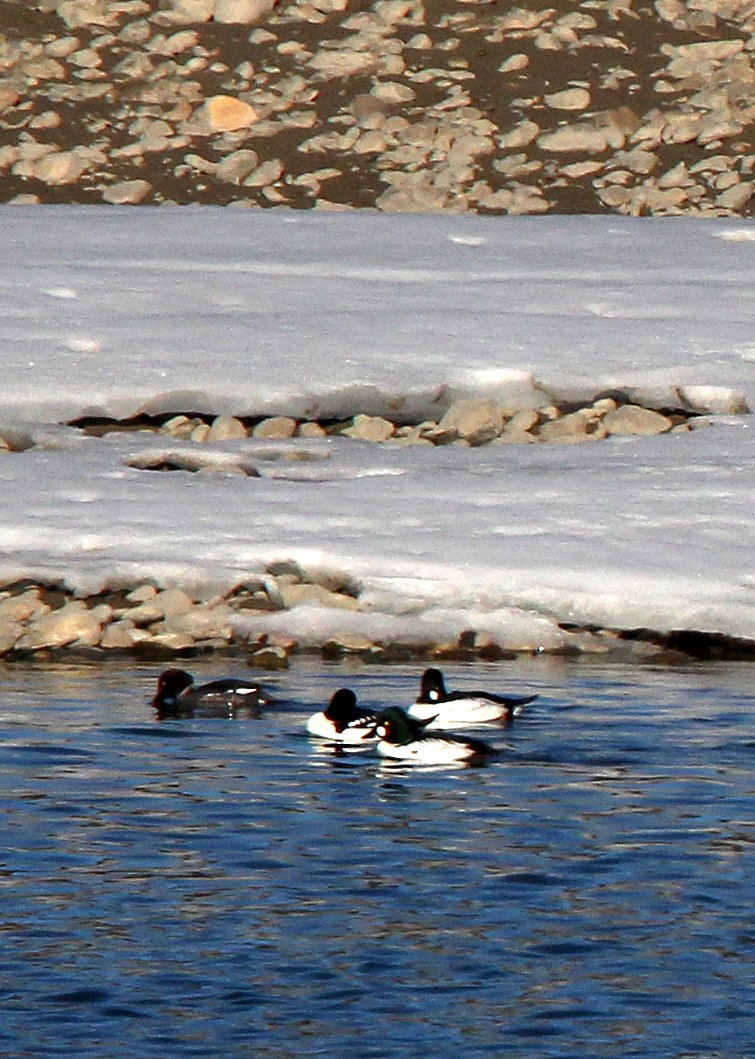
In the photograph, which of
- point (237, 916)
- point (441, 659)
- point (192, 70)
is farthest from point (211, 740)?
point (192, 70)

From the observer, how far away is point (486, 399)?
1873 cm

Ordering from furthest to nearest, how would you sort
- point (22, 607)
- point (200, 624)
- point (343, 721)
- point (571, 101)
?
point (571, 101), point (200, 624), point (22, 607), point (343, 721)

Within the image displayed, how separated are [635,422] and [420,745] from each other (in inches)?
282

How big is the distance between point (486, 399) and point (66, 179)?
471 inches

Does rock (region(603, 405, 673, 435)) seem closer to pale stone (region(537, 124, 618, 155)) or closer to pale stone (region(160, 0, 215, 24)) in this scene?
pale stone (region(537, 124, 618, 155))

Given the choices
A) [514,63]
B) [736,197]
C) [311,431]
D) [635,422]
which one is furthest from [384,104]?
[635,422]

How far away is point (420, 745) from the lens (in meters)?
11.8

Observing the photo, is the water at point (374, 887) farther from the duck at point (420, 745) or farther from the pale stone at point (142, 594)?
the pale stone at point (142, 594)

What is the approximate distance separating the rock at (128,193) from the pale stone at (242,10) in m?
4.60

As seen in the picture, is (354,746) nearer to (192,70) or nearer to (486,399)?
(486,399)

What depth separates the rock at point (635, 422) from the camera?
723 inches

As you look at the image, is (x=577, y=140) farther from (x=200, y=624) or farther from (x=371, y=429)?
(x=200, y=624)

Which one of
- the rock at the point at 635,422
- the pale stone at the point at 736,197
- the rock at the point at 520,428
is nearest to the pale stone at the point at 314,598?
Answer: the rock at the point at 520,428

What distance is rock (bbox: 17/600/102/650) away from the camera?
1455 centimetres
